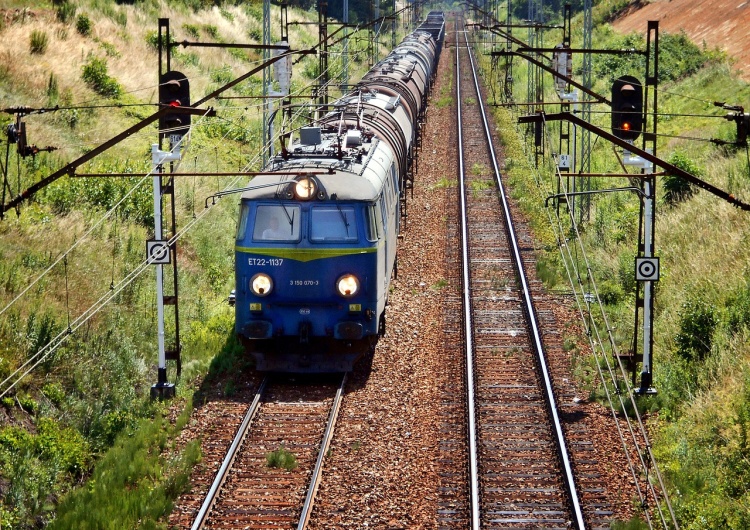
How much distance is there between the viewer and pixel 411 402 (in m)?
13.7

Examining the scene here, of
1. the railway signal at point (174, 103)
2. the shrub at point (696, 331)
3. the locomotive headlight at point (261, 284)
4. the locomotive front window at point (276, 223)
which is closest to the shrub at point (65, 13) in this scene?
the railway signal at point (174, 103)

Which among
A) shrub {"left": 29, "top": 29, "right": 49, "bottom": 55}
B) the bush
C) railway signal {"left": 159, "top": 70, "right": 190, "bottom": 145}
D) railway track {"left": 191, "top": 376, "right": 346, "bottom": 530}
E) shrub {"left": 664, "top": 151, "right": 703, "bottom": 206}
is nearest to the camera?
the bush

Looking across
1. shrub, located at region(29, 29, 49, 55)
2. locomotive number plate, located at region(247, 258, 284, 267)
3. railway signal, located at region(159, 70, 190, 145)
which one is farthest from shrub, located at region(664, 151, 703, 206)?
shrub, located at region(29, 29, 49, 55)

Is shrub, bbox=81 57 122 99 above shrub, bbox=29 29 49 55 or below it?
below

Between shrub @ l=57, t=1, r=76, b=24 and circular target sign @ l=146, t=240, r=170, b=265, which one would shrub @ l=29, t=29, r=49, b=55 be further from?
circular target sign @ l=146, t=240, r=170, b=265

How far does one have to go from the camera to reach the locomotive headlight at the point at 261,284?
550 inches

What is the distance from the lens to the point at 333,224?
45.9 ft

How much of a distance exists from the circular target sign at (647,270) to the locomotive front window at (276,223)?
4870mm

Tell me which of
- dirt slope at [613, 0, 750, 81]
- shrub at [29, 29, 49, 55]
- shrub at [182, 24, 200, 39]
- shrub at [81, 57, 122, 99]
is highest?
dirt slope at [613, 0, 750, 81]

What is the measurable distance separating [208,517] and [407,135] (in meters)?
15.3

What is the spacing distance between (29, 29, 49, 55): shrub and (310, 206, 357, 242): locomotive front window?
1964cm

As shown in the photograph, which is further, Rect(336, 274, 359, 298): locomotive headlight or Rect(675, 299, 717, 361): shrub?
Rect(675, 299, 717, 361): shrub

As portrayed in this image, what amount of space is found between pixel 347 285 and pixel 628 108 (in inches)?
188

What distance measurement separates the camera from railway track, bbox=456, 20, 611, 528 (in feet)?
34.8
